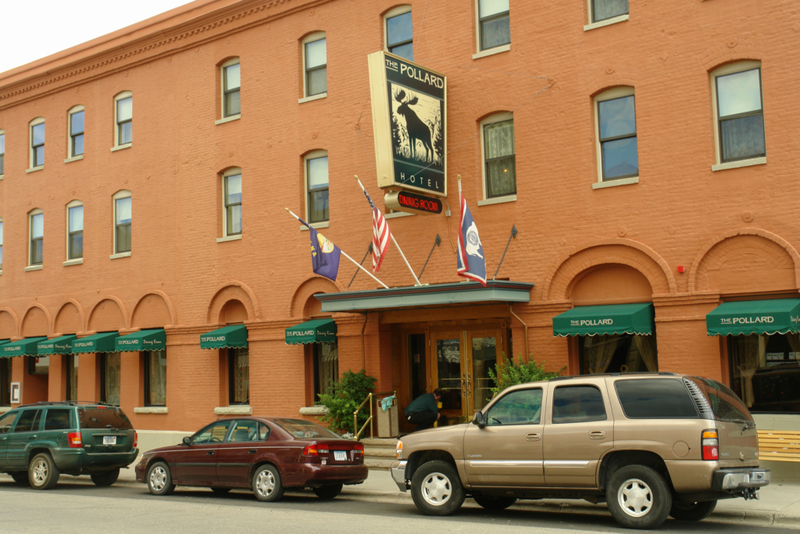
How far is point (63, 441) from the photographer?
→ 16359mm

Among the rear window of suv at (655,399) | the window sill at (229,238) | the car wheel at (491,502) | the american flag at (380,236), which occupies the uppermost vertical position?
the window sill at (229,238)

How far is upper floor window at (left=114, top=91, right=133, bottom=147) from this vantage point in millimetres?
25078

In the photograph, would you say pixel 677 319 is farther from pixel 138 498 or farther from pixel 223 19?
pixel 223 19

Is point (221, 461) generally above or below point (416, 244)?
below

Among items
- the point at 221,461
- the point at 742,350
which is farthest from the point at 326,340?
the point at 742,350

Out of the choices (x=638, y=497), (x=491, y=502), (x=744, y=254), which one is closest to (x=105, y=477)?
(x=491, y=502)

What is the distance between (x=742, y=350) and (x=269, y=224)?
1175 centimetres

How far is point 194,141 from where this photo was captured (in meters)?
23.2

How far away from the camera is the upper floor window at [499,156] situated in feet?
58.6

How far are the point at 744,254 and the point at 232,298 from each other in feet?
42.1

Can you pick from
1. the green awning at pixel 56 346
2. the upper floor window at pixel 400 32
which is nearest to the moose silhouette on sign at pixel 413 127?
the upper floor window at pixel 400 32

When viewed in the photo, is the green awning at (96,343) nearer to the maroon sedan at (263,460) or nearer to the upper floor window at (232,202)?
the upper floor window at (232,202)

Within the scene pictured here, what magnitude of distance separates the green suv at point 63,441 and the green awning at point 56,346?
7.47m

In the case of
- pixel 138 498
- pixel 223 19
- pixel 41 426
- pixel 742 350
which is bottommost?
pixel 138 498
